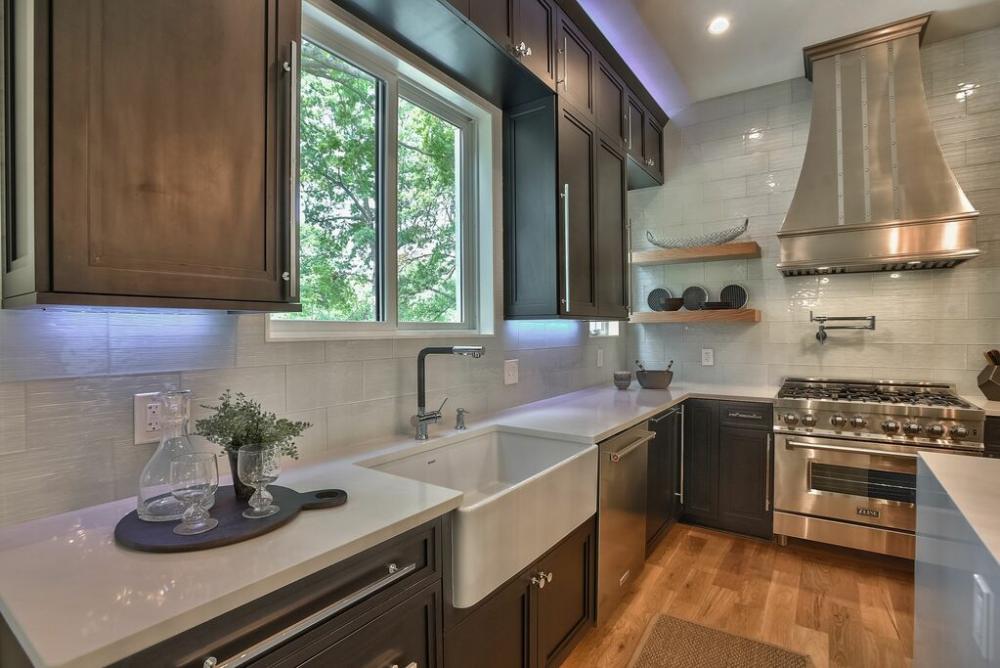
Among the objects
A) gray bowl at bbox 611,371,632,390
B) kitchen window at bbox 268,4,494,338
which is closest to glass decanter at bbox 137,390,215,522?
kitchen window at bbox 268,4,494,338

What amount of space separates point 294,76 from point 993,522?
1.76 m

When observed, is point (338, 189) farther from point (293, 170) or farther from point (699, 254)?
point (699, 254)

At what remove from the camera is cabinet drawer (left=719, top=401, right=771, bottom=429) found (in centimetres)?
289

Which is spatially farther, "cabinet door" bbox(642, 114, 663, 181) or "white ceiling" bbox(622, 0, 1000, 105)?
"cabinet door" bbox(642, 114, 663, 181)

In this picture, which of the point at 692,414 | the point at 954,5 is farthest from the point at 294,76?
the point at 954,5

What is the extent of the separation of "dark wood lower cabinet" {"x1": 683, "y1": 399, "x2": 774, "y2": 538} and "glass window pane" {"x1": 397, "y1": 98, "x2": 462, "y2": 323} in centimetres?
Answer: 175

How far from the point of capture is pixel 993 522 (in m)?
0.92

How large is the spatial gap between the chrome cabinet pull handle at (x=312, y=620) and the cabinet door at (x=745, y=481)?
97.2 inches

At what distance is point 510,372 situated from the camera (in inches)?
101

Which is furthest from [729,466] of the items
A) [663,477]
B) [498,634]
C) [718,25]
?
[718,25]

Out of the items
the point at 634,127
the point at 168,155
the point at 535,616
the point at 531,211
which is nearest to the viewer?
the point at 168,155

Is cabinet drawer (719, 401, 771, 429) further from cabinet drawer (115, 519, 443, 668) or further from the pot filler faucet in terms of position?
cabinet drawer (115, 519, 443, 668)

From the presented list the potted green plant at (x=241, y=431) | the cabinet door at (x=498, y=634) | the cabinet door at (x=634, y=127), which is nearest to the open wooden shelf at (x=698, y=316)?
the cabinet door at (x=634, y=127)

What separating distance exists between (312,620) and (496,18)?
80.2 inches
